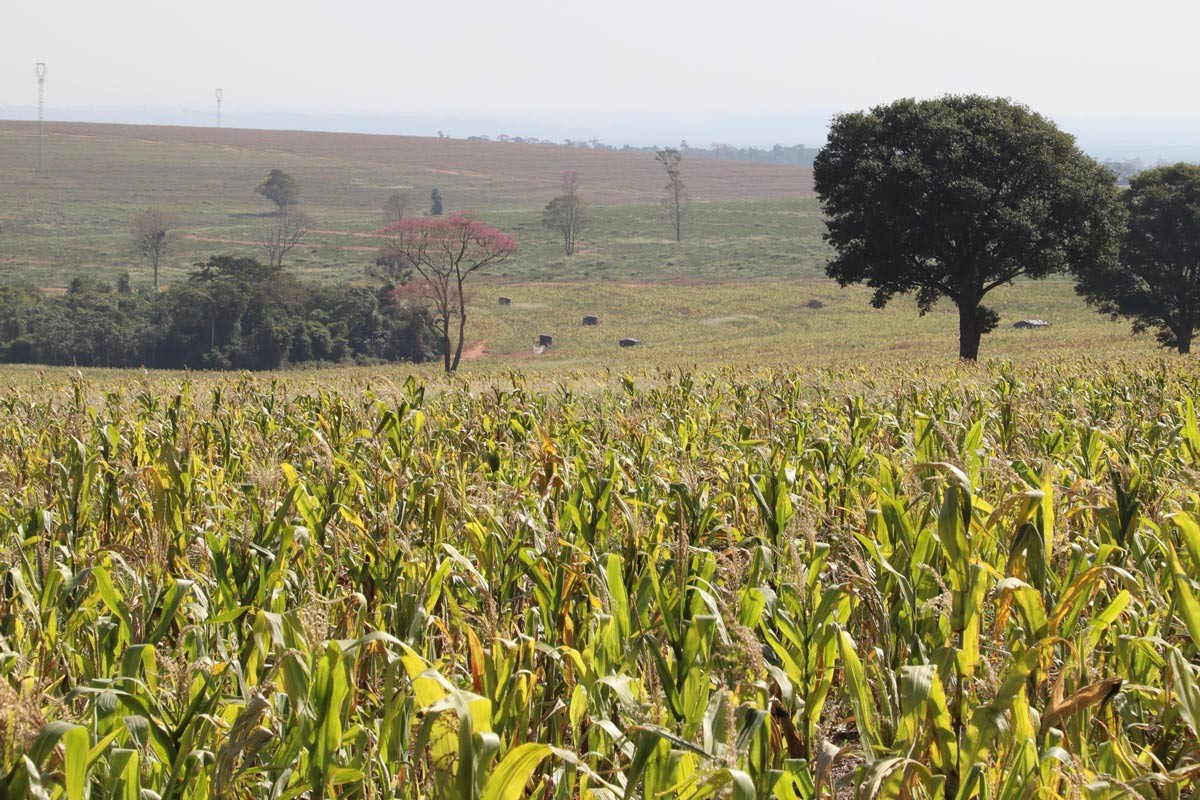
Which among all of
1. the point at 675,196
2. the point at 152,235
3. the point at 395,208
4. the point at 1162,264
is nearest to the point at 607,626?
the point at 1162,264

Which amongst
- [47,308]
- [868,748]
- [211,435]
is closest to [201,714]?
[868,748]

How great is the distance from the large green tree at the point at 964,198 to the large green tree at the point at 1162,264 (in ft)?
48.7

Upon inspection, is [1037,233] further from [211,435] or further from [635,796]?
[635,796]

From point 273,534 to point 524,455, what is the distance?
10.3 ft

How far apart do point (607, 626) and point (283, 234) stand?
124 meters

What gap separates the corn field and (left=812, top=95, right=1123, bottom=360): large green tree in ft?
88.8

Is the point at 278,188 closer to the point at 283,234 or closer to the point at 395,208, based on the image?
the point at 283,234

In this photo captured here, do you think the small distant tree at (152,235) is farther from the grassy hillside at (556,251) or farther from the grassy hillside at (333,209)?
the grassy hillside at (556,251)

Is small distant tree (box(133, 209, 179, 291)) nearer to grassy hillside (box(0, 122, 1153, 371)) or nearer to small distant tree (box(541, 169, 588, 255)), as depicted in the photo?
grassy hillside (box(0, 122, 1153, 371))

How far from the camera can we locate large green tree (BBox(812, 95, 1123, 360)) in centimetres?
3319

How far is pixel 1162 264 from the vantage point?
48531 mm

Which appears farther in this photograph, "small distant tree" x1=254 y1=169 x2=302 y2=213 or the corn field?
"small distant tree" x1=254 y1=169 x2=302 y2=213

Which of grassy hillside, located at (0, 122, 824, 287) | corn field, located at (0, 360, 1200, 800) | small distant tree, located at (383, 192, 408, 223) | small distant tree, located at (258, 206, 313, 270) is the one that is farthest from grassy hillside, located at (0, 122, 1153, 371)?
corn field, located at (0, 360, 1200, 800)

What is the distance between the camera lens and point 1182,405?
9.31 m
